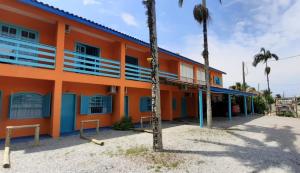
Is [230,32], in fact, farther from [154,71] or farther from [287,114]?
[287,114]

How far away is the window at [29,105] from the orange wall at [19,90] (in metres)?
0.20

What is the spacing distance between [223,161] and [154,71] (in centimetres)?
390

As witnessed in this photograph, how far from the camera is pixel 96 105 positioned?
38.5 ft

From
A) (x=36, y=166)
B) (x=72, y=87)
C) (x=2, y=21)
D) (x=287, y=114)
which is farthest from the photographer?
(x=287, y=114)

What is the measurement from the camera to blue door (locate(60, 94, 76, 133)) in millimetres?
10031

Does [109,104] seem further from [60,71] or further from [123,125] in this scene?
[60,71]

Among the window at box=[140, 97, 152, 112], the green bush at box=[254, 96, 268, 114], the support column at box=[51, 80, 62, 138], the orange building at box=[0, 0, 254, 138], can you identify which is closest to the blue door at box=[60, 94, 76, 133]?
the orange building at box=[0, 0, 254, 138]

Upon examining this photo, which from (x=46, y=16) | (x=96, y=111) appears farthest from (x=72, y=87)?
(x=46, y=16)

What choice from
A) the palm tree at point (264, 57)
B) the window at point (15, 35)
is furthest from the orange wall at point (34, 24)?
the palm tree at point (264, 57)

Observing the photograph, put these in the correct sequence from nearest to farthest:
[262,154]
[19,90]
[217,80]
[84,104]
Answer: [262,154] → [19,90] → [84,104] → [217,80]

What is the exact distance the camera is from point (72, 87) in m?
10.4

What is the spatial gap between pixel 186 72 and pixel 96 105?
10.6 meters

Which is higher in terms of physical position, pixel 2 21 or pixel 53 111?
pixel 2 21

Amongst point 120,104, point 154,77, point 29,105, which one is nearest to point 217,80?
point 120,104
